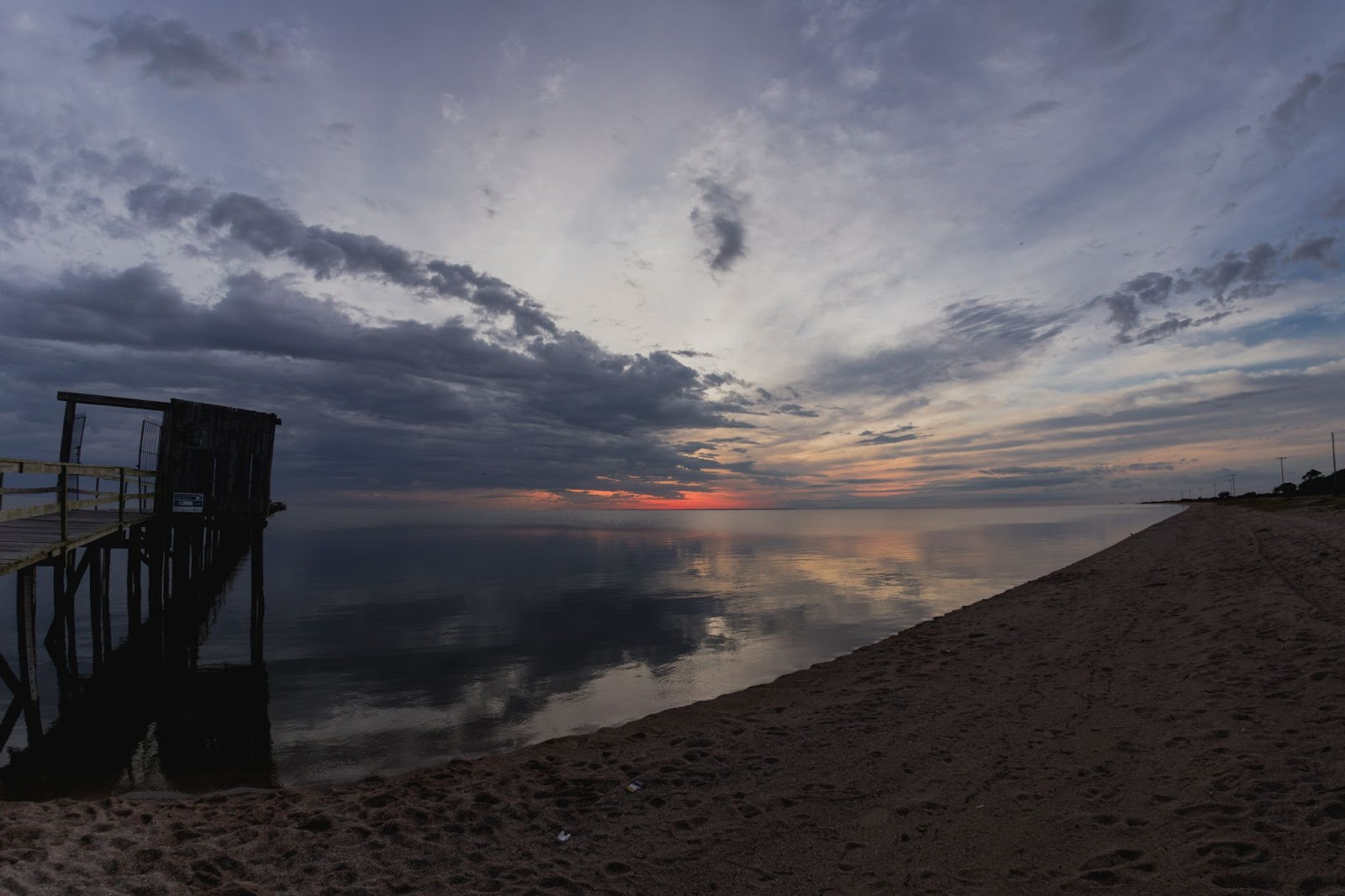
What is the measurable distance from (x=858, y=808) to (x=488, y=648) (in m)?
14.4

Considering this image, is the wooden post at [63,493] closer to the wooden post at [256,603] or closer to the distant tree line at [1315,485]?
the wooden post at [256,603]

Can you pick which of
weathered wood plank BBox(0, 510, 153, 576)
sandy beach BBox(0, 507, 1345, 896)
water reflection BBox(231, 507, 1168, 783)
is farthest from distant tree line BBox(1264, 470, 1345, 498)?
weathered wood plank BBox(0, 510, 153, 576)

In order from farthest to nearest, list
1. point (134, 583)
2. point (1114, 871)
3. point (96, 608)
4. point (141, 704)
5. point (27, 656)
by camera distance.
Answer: point (134, 583) → point (96, 608) → point (141, 704) → point (27, 656) → point (1114, 871)

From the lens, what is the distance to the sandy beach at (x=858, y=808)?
5262 millimetres

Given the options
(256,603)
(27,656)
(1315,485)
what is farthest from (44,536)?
Result: (1315,485)

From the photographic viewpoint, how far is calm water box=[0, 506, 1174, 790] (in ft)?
37.1

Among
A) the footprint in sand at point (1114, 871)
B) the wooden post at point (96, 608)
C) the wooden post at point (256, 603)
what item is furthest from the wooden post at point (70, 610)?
the footprint in sand at point (1114, 871)

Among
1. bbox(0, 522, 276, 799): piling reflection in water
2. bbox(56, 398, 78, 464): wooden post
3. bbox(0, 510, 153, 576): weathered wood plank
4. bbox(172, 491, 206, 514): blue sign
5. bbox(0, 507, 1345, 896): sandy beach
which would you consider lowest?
bbox(0, 522, 276, 799): piling reflection in water

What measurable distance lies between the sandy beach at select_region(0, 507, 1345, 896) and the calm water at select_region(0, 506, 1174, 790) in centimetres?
260

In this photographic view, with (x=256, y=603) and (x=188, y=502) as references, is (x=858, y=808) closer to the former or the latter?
(x=256, y=603)

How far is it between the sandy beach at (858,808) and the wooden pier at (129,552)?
6156 millimetres

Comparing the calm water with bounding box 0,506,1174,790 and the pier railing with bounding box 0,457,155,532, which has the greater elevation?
the pier railing with bounding box 0,457,155,532

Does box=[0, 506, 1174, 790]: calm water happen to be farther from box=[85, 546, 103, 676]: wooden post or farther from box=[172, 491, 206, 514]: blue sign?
box=[172, 491, 206, 514]: blue sign

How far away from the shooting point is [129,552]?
19.1 meters
